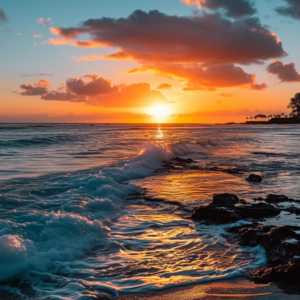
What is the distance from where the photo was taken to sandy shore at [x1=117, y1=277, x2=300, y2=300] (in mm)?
3637

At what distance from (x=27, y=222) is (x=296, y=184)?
908cm

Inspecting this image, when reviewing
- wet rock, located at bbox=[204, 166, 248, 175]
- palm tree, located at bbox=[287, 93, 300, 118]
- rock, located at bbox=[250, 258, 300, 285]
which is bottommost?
rock, located at bbox=[250, 258, 300, 285]

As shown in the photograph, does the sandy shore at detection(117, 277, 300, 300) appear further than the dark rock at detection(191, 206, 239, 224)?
No

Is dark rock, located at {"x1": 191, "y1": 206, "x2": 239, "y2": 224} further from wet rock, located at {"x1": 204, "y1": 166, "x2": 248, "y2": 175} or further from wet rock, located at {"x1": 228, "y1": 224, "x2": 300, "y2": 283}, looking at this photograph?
wet rock, located at {"x1": 204, "y1": 166, "x2": 248, "y2": 175}

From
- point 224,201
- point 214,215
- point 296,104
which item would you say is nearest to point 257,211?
point 224,201

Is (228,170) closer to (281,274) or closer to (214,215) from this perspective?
(214,215)

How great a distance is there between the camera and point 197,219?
680 centimetres

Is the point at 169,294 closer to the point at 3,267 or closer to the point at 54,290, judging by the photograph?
the point at 54,290

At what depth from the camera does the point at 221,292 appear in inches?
148

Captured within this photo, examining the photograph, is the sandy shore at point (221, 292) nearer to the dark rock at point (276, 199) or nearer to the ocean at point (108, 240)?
the ocean at point (108, 240)

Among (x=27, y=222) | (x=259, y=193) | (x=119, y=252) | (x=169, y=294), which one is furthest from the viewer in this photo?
(x=259, y=193)

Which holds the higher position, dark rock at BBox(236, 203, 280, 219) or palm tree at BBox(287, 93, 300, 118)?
palm tree at BBox(287, 93, 300, 118)

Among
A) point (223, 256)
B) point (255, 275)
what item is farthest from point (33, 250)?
point (255, 275)

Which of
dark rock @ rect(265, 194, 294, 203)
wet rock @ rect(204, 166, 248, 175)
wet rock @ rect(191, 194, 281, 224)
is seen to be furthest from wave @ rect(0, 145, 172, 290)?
wet rock @ rect(204, 166, 248, 175)
